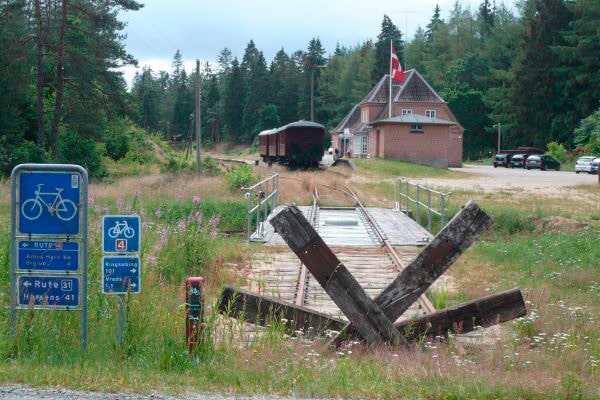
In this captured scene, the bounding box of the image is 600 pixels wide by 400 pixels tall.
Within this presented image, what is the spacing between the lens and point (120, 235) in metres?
6.96

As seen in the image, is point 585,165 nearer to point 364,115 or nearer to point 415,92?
point 415,92

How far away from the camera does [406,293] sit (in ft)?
25.2

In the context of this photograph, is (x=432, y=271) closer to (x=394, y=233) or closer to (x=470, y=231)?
(x=470, y=231)

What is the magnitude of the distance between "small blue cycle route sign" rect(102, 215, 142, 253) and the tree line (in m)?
33.8

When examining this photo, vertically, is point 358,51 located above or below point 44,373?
above

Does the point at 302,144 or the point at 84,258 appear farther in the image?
the point at 302,144

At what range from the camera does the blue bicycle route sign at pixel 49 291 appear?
695cm

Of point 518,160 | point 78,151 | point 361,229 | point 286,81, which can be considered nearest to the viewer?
point 361,229

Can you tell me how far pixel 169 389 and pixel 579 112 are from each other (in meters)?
79.3

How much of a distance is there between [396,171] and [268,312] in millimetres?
47790

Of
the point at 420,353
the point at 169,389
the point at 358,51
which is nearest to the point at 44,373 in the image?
the point at 169,389

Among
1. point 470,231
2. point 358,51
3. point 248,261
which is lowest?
point 248,261

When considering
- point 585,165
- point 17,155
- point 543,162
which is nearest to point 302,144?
point 17,155

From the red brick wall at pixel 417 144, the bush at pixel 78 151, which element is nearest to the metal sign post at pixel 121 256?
the bush at pixel 78 151
